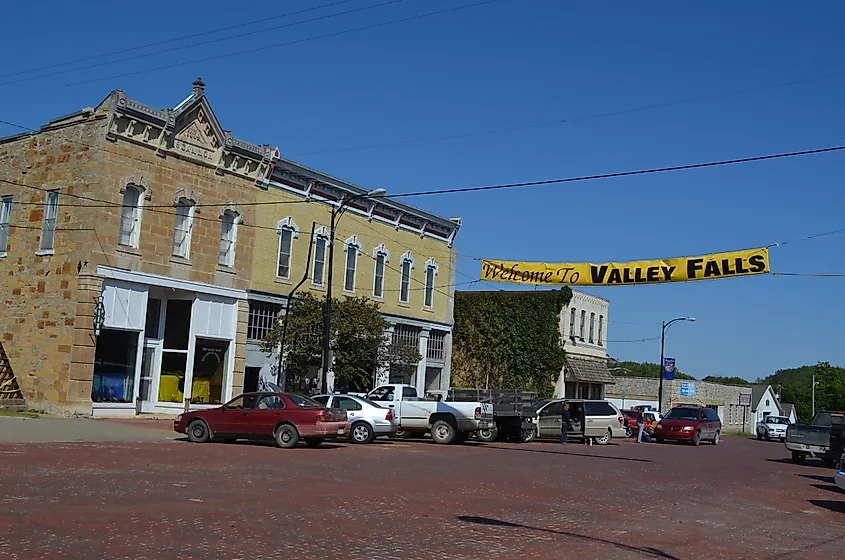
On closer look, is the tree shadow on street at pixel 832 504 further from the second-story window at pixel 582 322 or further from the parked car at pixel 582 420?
the second-story window at pixel 582 322

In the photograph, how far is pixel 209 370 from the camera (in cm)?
3494

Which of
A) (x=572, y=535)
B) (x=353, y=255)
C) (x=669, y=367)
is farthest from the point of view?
(x=669, y=367)

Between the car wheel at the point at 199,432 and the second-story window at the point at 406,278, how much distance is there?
823 inches

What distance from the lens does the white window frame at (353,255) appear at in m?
40.6

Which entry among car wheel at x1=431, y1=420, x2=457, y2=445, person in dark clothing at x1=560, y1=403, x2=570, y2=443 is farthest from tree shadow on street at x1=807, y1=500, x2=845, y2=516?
person in dark clothing at x1=560, y1=403, x2=570, y2=443

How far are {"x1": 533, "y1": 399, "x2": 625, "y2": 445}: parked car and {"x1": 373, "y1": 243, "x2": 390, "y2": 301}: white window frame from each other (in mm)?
10306

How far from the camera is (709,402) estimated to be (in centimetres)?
8494

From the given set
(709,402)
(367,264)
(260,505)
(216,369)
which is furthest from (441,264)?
(709,402)

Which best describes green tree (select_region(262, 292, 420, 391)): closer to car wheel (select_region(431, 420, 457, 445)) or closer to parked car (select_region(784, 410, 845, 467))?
car wheel (select_region(431, 420, 457, 445))

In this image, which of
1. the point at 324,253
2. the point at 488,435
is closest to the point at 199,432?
the point at 488,435

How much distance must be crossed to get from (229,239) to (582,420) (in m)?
15.5

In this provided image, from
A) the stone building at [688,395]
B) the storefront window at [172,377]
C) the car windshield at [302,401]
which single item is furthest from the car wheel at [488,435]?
the stone building at [688,395]

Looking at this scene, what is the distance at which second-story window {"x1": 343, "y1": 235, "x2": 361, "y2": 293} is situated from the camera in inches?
1602

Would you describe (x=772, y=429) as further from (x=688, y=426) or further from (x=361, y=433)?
(x=361, y=433)
